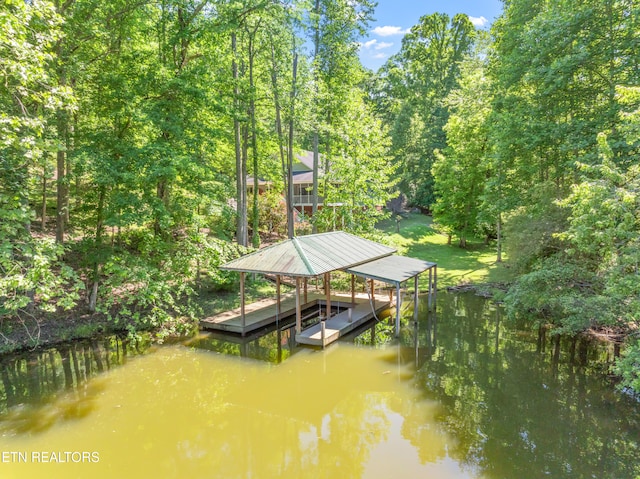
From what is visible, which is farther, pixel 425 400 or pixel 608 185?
pixel 425 400

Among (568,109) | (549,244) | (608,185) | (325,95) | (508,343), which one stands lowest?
(508,343)

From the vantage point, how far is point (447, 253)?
25.8 metres

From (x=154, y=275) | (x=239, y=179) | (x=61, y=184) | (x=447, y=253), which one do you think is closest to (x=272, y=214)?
(x=239, y=179)

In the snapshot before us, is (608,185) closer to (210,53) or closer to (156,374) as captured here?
(156,374)

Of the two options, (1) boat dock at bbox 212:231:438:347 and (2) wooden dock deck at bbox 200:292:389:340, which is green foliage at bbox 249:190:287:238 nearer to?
(2) wooden dock deck at bbox 200:292:389:340

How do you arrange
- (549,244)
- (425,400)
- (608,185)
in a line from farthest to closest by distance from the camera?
(549,244) → (425,400) → (608,185)

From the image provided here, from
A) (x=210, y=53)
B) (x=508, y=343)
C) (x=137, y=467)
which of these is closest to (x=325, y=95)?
(x=210, y=53)

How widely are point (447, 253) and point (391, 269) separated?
13.7 metres

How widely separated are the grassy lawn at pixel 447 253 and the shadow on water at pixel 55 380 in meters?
13.3

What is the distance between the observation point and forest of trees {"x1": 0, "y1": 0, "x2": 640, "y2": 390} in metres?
7.65

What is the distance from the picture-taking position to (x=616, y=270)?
7.09m

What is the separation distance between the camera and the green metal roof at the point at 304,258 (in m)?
11.4

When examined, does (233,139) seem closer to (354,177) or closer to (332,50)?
(354,177)

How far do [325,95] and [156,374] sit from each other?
1418 centimetres
